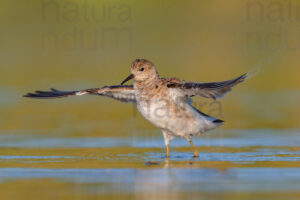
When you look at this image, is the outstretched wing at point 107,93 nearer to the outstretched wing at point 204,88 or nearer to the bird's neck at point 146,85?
the bird's neck at point 146,85

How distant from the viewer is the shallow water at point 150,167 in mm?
9352

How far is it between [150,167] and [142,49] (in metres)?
19.0

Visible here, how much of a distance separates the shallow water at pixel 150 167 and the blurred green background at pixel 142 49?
4.03 m

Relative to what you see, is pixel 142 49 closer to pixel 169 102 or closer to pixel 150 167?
pixel 169 102

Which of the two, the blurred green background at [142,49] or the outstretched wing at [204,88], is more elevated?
the blurred green background at [142,49]

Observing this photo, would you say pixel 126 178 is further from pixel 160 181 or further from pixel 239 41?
pixel 239 41

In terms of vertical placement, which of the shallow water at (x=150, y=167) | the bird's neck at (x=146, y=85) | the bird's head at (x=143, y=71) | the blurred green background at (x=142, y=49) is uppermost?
the blurred green background at (x=142, y=49)

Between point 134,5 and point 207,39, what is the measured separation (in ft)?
11.8

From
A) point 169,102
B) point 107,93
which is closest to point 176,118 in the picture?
point 169,102

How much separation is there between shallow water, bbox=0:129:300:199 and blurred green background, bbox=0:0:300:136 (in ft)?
13.2

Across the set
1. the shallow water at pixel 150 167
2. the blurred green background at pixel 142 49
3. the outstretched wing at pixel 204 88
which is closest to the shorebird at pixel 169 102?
the outstretched wing at pixel 204 88

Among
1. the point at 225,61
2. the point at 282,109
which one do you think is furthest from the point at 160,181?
the point at 225,61

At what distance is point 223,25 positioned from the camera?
33500 millimetres

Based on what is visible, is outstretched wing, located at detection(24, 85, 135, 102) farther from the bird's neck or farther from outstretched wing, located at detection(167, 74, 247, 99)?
outstretched wing, located at detection(167, 74, 247, 99)
